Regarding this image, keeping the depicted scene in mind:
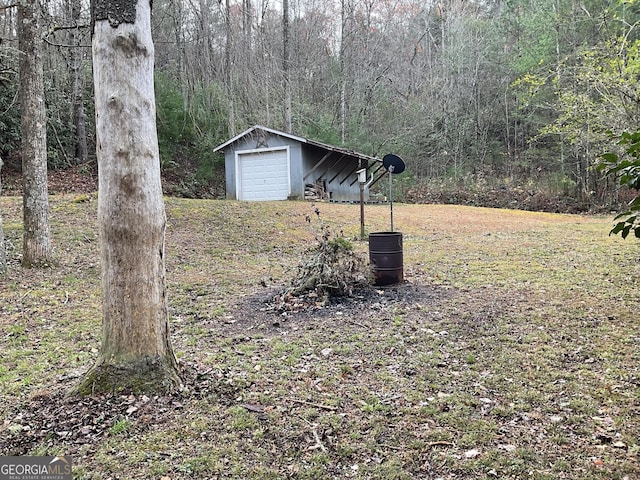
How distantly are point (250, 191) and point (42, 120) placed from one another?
10.8m

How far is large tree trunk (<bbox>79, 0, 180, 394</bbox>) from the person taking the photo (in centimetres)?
254

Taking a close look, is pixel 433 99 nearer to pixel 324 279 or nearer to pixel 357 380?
pixel 324 279

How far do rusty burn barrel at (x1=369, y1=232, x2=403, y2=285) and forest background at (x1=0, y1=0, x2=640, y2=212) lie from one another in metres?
6.68

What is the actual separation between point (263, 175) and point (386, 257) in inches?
468

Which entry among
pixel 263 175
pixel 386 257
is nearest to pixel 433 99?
pixel 263 175

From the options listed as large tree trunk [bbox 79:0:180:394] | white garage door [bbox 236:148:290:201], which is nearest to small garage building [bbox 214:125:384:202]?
white garage door [bbox 236:148:290:201]

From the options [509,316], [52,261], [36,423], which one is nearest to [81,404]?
[36,423]

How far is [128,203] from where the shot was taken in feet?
8.36

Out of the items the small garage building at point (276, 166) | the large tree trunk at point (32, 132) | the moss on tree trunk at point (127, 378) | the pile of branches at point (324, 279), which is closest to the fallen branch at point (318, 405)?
the moss on tree trunk at point (127, 378)

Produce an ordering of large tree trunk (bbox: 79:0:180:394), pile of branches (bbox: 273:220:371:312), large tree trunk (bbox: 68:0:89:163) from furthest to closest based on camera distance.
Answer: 1. large tree trunk (bbox: 68:0:89:163)
2. pile of branches (bbox: 273:220:371:312)
3. large tree trunk (bbox: 79:0:180:394)

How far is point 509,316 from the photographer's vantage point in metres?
4.47

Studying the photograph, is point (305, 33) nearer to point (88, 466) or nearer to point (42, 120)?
point (42, 120)

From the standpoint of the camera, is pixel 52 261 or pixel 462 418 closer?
pixel 462 418

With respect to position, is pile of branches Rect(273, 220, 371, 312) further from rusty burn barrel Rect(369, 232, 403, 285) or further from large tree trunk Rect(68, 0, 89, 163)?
large tree trunk Rect(68, 0, 89, 163)
